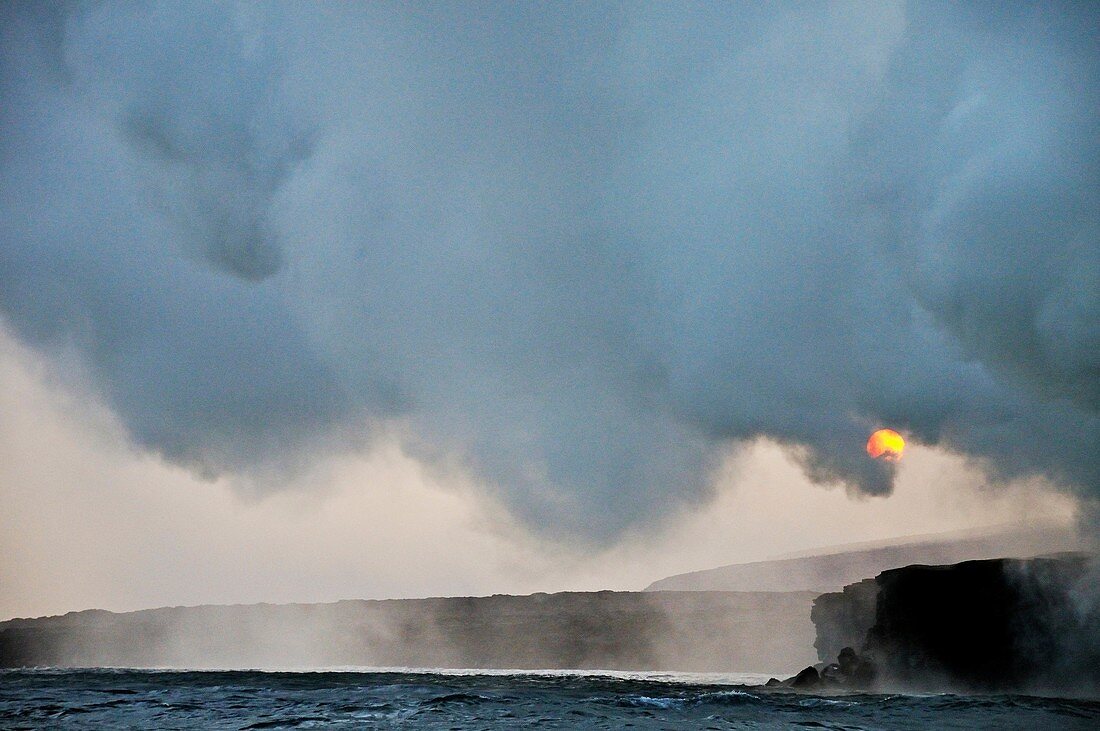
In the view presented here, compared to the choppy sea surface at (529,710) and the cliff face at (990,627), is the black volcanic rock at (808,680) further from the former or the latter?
the choppy sea surface at (529,710)

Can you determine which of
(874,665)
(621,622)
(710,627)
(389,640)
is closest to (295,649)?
(389,640)

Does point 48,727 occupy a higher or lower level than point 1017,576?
lower

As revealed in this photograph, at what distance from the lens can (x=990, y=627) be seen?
41.7m

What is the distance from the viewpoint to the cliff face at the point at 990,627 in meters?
38.6

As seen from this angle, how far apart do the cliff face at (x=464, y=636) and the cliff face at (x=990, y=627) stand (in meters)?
79.3

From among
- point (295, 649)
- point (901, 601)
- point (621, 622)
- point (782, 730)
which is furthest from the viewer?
point (295, 649)

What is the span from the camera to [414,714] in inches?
1373

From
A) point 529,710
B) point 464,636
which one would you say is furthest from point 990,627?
point 464,636

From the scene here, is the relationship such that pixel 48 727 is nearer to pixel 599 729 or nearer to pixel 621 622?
pixel 599 729

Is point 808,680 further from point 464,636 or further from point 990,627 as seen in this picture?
point 464,636

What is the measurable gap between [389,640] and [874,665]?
133586 mm

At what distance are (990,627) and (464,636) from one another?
135 m

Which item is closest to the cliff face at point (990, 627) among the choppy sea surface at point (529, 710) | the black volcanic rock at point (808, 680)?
the black volcanic rock at point (808, 680)

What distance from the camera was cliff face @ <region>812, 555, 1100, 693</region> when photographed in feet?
127
